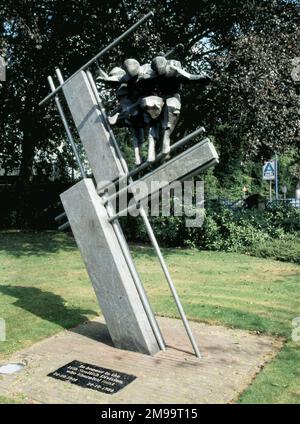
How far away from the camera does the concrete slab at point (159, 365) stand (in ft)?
17.3

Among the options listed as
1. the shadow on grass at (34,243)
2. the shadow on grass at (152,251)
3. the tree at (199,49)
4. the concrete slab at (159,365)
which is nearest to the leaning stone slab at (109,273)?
the concrete slab at (159,365)

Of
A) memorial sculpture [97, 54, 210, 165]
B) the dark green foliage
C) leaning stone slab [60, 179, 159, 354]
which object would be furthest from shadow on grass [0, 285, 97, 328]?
the dark green foliage

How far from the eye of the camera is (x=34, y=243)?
18.1 meters

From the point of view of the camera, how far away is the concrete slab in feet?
17.3

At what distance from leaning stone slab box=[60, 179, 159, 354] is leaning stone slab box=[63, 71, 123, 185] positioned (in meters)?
0.33

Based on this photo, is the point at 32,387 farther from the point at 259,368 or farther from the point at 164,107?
the point at 164,107

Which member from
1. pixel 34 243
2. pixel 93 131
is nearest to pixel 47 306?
pixel 93 131

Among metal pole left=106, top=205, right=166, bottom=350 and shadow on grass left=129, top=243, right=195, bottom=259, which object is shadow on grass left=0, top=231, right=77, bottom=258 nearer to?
shadow on grass left=129, top=243, right=195, bottom=259

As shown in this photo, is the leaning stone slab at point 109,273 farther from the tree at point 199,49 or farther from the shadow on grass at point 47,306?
the tree at point 199,49

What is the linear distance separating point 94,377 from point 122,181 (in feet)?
9.22

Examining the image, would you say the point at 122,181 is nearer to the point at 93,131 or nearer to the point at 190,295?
the point at 93,131

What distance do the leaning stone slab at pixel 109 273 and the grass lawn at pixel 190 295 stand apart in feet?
4.94

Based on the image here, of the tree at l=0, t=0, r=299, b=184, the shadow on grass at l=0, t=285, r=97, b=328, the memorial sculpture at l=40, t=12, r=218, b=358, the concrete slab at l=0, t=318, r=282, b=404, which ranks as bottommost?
the concrete slab at l=0, t=318, r=282, b=404
